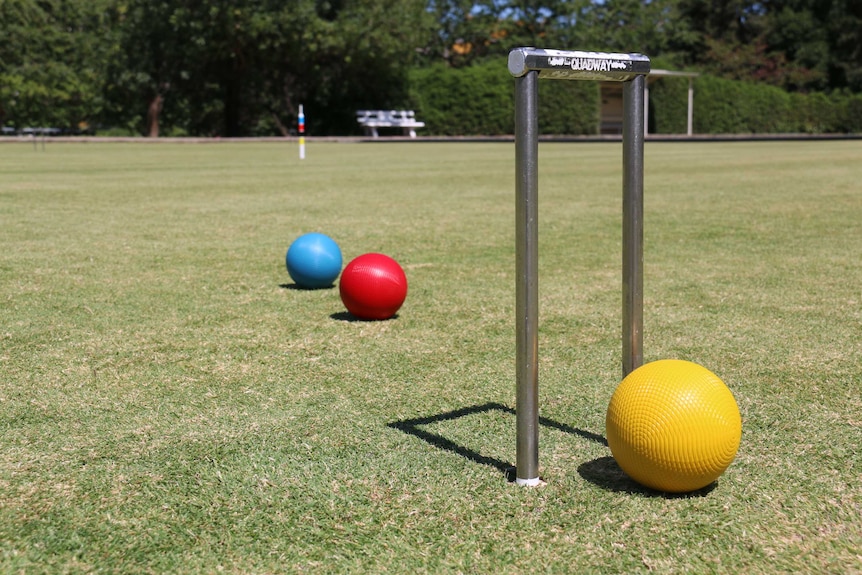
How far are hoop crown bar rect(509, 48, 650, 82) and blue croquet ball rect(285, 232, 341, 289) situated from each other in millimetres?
4065

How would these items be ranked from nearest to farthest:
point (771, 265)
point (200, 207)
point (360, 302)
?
point (360, 302), point (771, 265), point (200, 207)

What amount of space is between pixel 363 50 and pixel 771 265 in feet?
135

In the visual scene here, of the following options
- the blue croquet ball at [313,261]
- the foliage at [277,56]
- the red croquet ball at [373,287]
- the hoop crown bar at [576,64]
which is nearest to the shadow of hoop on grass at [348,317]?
the red croquet ball at [373,287]

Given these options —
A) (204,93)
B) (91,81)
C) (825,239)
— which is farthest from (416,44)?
(825,239)

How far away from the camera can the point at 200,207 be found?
13.4 m

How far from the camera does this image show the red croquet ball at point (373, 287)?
618 cm

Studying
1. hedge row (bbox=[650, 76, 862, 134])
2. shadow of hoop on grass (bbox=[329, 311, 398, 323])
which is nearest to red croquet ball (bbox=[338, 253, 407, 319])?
shadow of hoop on grass (bbox=[329, 311, 398, 323])

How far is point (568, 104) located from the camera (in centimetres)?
4822

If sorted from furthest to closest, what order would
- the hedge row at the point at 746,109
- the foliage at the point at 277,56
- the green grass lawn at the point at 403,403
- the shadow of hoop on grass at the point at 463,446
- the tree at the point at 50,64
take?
1. the tree at the point at 50,64
2. the hedge row at the point at 746,109
3. the foliage at the point at 277,56
4. the shadow of hoop on grass at the point at 463,446
5. the green grass lawn at the point at 403,403

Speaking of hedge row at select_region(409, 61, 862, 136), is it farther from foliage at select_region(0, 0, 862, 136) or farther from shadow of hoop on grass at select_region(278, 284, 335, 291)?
shadow of hoop on grass at select_region(278, 284, 335, 291)

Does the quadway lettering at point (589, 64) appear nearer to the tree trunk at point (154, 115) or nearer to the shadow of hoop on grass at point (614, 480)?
the shadow of hoop on grass at point (614, 480)

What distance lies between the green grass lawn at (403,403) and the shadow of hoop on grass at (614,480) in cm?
1

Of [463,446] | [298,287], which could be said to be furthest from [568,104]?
[463,446]

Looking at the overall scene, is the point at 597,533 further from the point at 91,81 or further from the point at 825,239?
the point at 91,81
